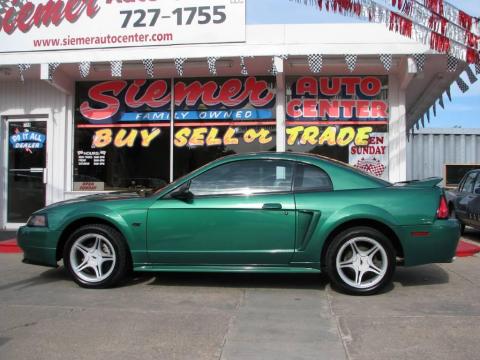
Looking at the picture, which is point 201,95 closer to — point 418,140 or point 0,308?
point 0,308

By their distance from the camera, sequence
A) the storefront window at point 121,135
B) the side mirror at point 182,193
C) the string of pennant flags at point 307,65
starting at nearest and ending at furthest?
the side mirror at point 182,193 < the string of pennant flags at point 307,65 < the storefront window at point 121,135

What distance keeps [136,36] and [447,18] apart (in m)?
5.17

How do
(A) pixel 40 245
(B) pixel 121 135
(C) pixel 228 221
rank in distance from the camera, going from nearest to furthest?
(C) pixel 228 221
(A) pixel 40 245
(B) pixel 121 135

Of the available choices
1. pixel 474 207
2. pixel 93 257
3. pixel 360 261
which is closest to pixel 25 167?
pixel 93 257

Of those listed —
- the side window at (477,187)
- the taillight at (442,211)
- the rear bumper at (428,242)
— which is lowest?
the rear bumper at (428,242)

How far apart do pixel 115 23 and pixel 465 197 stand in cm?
783

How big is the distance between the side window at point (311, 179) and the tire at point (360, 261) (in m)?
0.55

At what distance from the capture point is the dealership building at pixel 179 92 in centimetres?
916

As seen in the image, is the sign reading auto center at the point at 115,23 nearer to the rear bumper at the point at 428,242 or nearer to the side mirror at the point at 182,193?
the side mirror at the point at 182,193

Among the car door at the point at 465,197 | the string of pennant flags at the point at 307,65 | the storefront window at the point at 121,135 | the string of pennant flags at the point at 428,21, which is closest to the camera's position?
the string of pennant flags at the point at 428,21

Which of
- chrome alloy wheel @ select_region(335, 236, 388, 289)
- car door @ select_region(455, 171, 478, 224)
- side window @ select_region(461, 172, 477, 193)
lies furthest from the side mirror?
side window @ select_region(461, 172, 477, 193)

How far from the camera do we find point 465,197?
1111 centimetres

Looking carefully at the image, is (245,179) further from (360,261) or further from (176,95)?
(176,95)

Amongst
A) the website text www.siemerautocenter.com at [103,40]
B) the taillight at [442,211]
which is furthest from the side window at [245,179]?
the website text www.siemerautocenter.com at [103,40]
